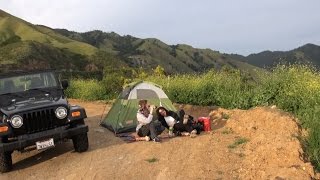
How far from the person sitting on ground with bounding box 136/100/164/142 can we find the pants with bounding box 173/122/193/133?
18.6 inches

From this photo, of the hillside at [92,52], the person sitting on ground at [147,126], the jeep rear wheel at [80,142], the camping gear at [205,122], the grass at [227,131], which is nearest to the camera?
the jeep rear wheel at [80,142]

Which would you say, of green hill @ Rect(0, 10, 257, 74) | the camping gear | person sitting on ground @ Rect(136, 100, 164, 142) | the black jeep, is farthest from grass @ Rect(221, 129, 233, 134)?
green hill @ Rect(0, 10, 257, 74)

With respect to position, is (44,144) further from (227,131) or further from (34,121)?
(227,131)

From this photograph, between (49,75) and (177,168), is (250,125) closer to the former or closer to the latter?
(177,168)

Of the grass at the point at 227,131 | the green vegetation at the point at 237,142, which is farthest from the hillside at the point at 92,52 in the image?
the green vegetation at the point at 237,142

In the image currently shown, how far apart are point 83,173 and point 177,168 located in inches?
79.3

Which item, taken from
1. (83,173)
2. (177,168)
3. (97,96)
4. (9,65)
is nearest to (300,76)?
(177,168)

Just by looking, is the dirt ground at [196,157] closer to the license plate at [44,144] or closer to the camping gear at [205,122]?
the camping gear at [205,122]

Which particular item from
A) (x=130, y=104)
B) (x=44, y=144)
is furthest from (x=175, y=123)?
(x=44, y=144)

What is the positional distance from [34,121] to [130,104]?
14.9 ft

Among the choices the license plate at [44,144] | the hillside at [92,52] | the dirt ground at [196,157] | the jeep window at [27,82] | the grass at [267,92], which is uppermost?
the hillside at [92,52]

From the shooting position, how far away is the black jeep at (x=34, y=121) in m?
10.5

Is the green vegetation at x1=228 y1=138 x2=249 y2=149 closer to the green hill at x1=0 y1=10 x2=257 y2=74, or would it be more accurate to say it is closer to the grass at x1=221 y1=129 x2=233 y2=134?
the grass at x1=221 y1=129 x2=233 y2=134

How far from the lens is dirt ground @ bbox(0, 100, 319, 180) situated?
9.06 meters
